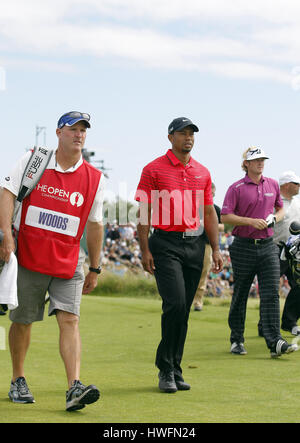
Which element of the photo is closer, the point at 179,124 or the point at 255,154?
the point at 179,124

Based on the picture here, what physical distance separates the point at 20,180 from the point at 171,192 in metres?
1.59

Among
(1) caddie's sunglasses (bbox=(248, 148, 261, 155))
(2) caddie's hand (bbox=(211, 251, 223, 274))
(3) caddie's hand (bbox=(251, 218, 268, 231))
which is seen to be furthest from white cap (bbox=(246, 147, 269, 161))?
(2) caddie's hand (bbox=(211, 251, 223, 274))

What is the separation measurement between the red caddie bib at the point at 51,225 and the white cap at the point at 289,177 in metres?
5.72

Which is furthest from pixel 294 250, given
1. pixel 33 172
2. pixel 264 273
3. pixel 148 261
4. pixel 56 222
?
pixel 33 172

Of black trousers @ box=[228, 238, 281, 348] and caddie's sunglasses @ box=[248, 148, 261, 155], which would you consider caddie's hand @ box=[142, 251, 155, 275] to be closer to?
black trousers @ box=[228, 238, 281, 348]

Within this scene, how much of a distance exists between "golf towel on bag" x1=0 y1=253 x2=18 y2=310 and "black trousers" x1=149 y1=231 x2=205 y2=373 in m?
1.68

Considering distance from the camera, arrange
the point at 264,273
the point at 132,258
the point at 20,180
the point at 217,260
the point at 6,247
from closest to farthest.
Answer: the point at 6,247, the point at 20,180, the point at 217,260, the point at 264,273, the point at 132,258

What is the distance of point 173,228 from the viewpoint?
7.35 metres

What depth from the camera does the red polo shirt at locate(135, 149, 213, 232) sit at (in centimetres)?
735

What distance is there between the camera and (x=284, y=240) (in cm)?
1145

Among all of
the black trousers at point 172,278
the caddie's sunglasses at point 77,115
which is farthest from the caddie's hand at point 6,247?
the black trousers at point 172,278

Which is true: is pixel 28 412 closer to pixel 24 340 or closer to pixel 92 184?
pixel 24 340

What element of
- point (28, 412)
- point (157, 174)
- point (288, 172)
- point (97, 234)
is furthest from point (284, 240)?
point (28, 412)

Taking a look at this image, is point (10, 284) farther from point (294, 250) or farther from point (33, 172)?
point (294, 250)
